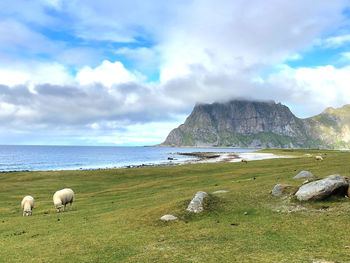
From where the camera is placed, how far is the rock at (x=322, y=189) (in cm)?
2253

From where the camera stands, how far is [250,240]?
16.3 metres

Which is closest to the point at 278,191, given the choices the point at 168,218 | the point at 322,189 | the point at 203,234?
the point at 322,189

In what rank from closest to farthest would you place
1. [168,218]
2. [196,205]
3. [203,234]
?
[203,234]
[168,218]
[196,205]

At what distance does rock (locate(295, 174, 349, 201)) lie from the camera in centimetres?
2253

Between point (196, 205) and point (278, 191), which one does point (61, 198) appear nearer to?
point (196, 205)

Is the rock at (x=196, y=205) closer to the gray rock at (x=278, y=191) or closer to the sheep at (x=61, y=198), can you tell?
the gray rock at (x=278, y=191)

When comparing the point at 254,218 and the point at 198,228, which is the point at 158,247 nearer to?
the point at 198,228

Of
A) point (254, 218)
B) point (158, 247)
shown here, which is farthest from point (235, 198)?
point (158, 247)

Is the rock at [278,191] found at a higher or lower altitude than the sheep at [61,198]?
higher

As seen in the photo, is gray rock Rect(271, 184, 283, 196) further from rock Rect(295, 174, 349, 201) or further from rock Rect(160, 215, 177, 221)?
rock Rect(160, 215, 177, 221)

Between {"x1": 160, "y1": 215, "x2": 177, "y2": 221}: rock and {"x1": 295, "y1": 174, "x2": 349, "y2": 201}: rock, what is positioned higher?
{"x1": 295, "y1": 174, "x2": 349, "y2": 201}: rock

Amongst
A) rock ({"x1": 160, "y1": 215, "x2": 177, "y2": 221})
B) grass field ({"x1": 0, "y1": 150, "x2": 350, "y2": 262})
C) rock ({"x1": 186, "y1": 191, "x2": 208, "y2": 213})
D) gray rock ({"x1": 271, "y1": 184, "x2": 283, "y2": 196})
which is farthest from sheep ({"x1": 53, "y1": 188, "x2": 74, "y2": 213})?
gray rock ({"x1": 271, "y1": 184, "x2": 283, "y2": 196})

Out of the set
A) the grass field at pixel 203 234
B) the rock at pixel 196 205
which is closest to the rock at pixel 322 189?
the grass field at pixel 203 234

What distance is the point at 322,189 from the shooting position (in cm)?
2253
